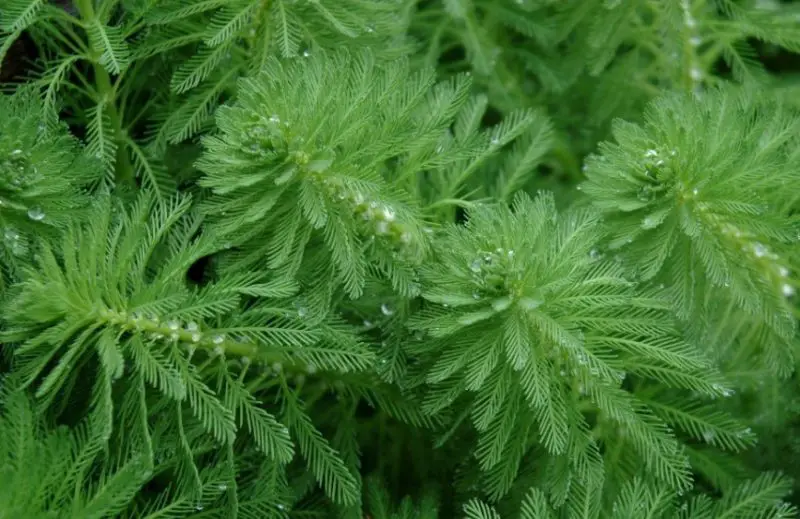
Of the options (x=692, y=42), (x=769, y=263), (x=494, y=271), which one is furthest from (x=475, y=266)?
(x=692, y=42)

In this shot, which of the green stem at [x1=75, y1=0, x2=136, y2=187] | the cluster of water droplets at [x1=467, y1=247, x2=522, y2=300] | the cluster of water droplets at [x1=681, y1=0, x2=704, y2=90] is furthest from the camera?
the cluster of water droplets at [x1=681, y1=0, x2=704, y2=90]

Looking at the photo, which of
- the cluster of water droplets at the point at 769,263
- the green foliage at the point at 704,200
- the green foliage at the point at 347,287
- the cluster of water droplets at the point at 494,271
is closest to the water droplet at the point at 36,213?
the green foliage at the point at 347,287

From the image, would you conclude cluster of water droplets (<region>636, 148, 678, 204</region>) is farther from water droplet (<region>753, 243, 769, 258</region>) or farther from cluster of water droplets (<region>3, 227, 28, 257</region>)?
cluster of water droplets (<region>3, 227, 28, 257</region>)

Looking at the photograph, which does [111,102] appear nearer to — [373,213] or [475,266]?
[373,213]

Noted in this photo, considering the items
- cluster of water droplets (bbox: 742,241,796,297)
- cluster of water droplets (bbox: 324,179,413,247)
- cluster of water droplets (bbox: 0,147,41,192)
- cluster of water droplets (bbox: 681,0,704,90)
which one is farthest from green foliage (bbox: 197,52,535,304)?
cluster of water droplets (bbox: 681,0,704,90)

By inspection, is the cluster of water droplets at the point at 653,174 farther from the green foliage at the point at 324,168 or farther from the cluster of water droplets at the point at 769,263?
the green foliage at the point at 324,168

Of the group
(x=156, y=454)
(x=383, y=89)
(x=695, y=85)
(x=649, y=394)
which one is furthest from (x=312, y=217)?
(x=695, y=85)

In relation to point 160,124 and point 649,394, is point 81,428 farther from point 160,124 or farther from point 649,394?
point 649,394
